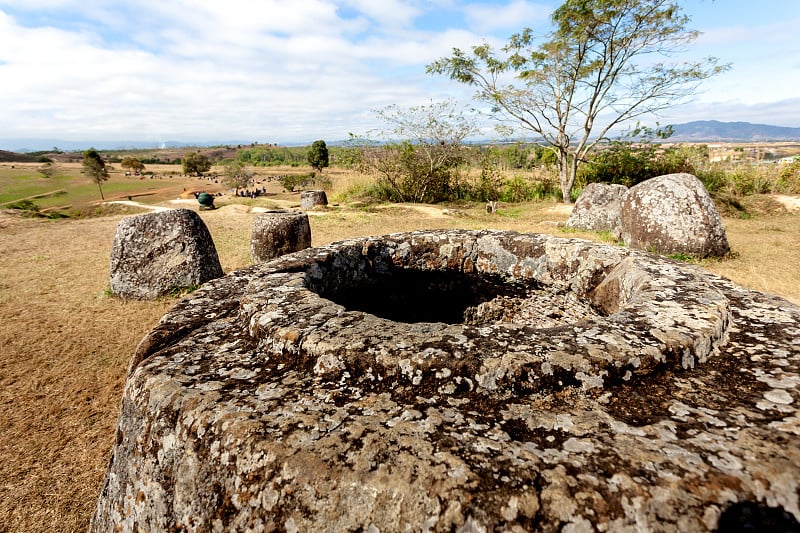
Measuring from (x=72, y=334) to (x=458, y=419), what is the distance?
6.25 metres

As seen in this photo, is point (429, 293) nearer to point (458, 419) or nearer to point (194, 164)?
point (458, 419)

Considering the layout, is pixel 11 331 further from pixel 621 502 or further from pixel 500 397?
pixel 621 502

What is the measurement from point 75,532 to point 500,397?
10.2 feet

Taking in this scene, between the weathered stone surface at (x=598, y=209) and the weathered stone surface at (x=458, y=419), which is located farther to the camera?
the weathered stone surface at (x=598, y=209)

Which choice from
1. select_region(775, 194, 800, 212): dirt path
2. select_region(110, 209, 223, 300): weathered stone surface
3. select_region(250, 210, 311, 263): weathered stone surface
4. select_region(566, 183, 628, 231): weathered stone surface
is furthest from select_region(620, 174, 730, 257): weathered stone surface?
select_region(110, 209, 223, 300): weathered stone surface

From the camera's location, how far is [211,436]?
51.5 inches

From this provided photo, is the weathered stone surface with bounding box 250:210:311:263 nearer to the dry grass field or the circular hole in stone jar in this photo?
the dry grass field

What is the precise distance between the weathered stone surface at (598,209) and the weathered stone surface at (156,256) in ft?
32.2

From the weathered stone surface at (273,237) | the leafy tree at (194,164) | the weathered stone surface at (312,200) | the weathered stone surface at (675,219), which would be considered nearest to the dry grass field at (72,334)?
the weathered stone surface at (675,219)

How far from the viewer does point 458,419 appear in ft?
4.32

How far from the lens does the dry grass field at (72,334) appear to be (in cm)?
301

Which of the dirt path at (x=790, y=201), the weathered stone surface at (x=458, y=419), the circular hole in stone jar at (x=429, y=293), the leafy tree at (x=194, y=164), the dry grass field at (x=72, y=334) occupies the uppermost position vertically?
the leafy tree at (x=194, y=164)

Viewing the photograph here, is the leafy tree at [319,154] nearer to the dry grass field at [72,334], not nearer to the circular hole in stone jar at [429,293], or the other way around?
the dry grass field at [72,334]

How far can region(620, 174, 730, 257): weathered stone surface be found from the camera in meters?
7.60
